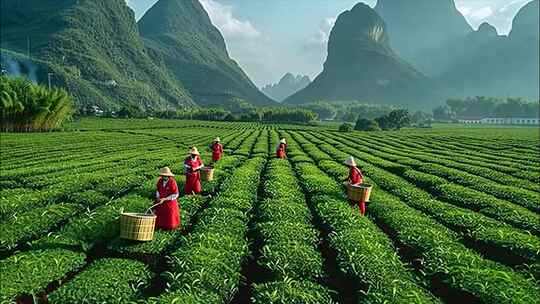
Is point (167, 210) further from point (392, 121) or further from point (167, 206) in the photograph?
point (392, 121)

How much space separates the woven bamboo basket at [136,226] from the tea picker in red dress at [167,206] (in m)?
1.04

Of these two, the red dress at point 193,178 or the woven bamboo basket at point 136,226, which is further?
the red dress at point 193,178

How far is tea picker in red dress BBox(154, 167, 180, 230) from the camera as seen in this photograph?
11.0 meters

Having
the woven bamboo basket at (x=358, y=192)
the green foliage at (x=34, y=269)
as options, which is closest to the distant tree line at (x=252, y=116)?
the woven bamboo basket at (x=358, y=192)

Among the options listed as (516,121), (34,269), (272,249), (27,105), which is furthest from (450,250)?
(516,121)

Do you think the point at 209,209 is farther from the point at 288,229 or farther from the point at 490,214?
the point at 490,214

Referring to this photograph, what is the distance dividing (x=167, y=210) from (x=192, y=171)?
14.7 ft

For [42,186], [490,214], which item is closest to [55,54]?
[42,186]

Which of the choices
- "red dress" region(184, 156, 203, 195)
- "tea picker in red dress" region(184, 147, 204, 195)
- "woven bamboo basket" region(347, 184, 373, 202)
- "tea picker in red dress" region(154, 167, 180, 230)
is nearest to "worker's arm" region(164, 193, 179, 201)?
"tea picker in red dress" region(154, 167, 180, 230)

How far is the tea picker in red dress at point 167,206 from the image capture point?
1103 centimetres

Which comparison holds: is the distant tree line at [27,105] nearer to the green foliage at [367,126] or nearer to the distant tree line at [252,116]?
the green foliage at [367,126]

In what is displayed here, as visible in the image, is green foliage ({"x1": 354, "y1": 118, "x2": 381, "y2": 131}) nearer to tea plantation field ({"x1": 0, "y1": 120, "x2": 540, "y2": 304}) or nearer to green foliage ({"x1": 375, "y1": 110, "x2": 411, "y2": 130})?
green foliage ({"x1": 375, "y1": 110, "x2": 411, "y2": 130})

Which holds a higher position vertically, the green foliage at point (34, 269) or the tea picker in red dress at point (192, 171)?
the tea picker in red dress at point (192, 171)

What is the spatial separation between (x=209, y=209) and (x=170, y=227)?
6.69 feet
